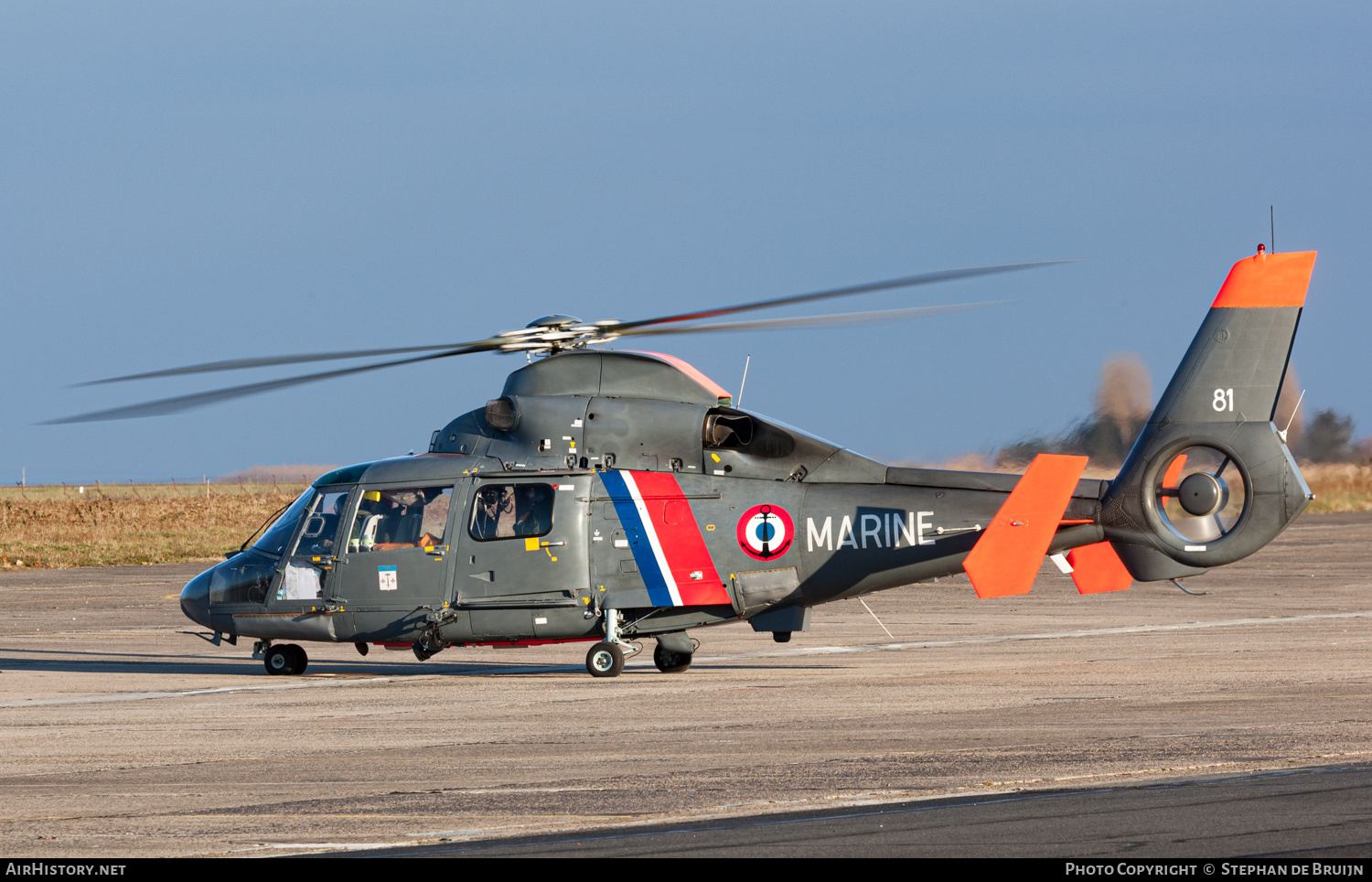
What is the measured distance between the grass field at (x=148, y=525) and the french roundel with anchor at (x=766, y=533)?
20955mm

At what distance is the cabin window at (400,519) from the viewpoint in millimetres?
18859

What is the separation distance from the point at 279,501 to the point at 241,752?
5322 centimetres

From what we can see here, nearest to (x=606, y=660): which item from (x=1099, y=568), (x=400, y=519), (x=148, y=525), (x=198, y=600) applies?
(x=400, y=519)

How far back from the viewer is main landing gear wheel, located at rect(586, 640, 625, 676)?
1861cm

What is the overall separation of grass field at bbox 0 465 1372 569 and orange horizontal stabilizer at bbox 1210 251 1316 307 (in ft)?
62.9

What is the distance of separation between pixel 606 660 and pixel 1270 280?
348 inches

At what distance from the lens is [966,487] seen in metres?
17.9

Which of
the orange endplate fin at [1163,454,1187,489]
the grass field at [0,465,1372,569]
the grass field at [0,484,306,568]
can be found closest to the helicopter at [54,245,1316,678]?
the orange endplate fin at [1163,454,1187,489]

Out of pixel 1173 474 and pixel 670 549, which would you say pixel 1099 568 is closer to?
pixel 1173 474

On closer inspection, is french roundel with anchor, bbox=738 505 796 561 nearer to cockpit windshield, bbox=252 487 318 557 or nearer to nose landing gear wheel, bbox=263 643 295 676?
cockpit windshield, bbox=252 487 318 557

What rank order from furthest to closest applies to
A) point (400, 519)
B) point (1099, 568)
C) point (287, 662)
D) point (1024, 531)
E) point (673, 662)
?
point (287, 662) < point (673, 662) < point (400, 519) < point (1099, 568) < point (1024, 531)

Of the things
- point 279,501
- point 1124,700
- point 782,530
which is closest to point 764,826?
point 1124,700

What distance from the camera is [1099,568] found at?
1786cm

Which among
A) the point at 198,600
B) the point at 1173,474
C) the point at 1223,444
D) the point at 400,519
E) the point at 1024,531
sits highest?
the point at 1223,444
